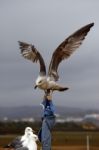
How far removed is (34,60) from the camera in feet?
41.8

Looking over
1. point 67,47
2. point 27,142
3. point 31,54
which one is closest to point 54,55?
point 67,47

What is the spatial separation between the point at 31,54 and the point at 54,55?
20.7 inches

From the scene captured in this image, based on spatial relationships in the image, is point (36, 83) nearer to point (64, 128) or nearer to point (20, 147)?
point (20, 147)

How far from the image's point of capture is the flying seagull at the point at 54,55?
12414mm

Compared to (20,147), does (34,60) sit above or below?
above

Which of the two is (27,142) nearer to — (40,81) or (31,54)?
(40,81)

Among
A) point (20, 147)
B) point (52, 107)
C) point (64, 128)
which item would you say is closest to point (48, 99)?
point (52, 107)

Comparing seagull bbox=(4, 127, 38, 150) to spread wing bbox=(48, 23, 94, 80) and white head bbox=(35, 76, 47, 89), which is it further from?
spread wing bbox=(48, 23, 94, 80)

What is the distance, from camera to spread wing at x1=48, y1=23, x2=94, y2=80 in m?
12.6

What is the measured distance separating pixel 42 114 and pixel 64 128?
38.5m

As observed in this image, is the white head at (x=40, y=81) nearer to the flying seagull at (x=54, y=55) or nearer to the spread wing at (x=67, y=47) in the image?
the flying seagull at (x=54, y=55)

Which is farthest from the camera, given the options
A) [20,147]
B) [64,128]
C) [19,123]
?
[64,128]

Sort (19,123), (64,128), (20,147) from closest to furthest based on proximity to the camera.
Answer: (20,147) → (19,123) → (64,128)

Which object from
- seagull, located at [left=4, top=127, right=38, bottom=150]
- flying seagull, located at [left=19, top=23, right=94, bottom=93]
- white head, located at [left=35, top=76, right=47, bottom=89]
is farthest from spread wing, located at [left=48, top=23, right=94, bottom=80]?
seagull, located at [left=4, top=127, right=38, bottom=150]
